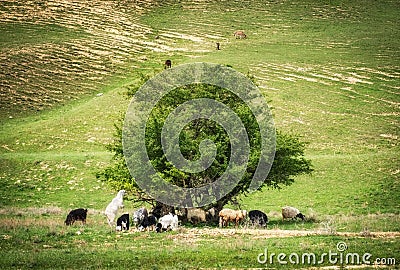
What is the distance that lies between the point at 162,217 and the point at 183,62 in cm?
5482

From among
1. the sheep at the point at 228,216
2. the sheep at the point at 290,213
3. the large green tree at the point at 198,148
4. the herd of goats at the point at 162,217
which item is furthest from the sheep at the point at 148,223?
the sheep at the point at 290,213

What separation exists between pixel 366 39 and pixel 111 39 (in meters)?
43.0

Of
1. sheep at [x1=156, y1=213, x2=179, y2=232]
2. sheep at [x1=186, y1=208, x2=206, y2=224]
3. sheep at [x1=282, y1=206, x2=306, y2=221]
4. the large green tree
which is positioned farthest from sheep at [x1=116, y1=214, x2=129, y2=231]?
sheep at [x1=282, y1=206, x2=306, y2=221]

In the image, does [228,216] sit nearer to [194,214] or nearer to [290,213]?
[194,214]

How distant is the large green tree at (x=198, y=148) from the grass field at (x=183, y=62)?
2931 mm

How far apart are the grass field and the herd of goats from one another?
0.90m

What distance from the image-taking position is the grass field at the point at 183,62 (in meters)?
21.6

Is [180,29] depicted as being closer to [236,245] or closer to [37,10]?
[37,10]

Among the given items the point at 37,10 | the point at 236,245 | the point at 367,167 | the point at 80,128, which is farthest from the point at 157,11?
the point at 236,245

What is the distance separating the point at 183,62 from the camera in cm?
7862

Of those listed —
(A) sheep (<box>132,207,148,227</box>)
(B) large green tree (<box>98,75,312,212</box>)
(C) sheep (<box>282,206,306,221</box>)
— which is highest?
(B) large green tree (<box>98,75,312,212</box>)

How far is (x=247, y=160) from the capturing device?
28.9 m

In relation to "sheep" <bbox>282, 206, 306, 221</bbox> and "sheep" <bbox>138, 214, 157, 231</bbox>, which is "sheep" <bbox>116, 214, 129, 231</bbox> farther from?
"sheep" <bbox>282, 206, 306, 221</bbox>

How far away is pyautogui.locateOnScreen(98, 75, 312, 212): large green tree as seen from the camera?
2856cm
